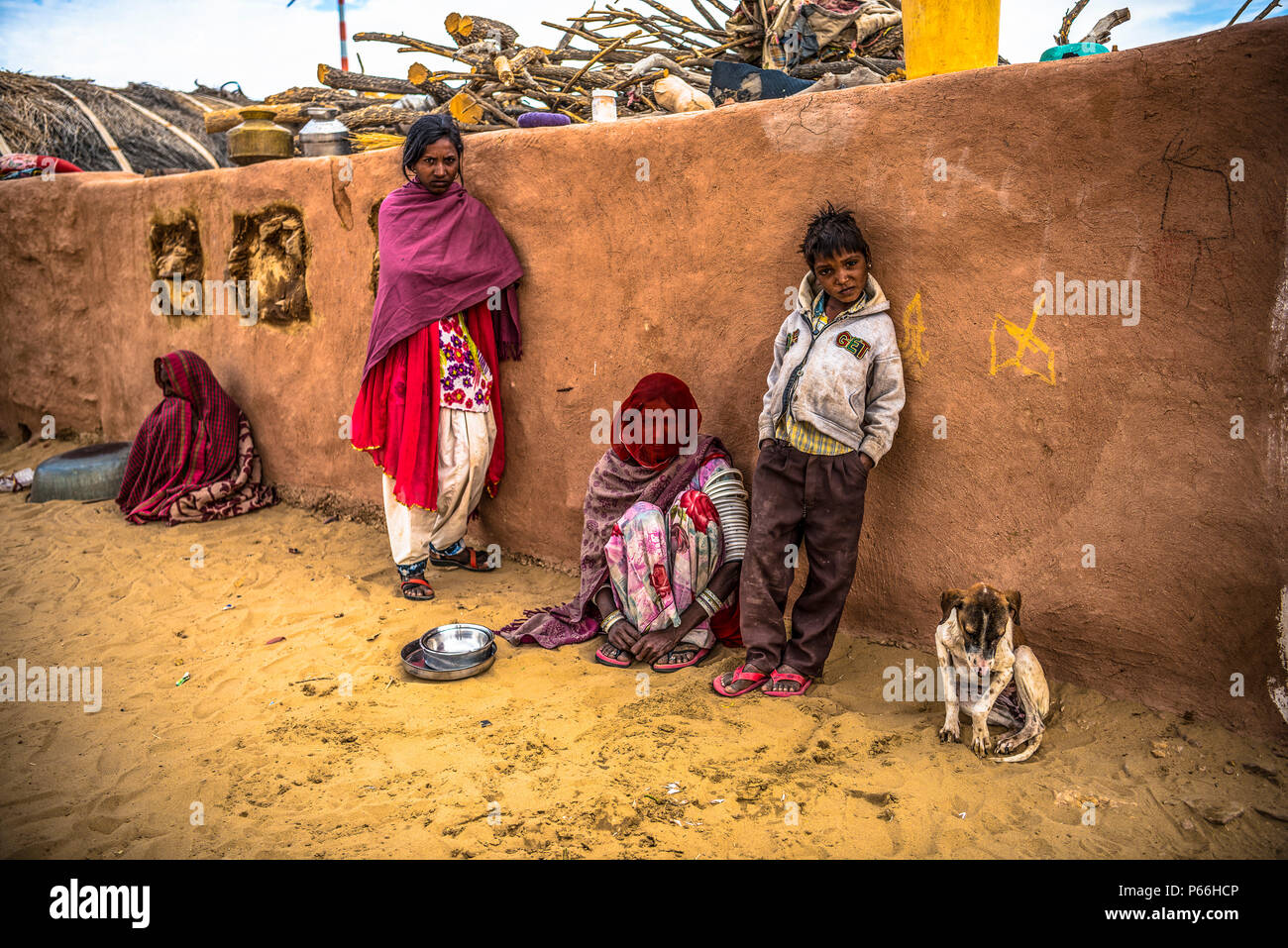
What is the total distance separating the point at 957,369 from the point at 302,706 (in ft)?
8.66

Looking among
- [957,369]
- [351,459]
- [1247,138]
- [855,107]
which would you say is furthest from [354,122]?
[1247,138]

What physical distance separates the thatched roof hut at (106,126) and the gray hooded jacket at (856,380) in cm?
854

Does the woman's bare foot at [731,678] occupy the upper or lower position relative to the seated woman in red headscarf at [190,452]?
lower

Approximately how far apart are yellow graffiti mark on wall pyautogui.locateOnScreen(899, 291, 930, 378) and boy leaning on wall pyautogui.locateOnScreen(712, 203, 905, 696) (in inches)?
4.7

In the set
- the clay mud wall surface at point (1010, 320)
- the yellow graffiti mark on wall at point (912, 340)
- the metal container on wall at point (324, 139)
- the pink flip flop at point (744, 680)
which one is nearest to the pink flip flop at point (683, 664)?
the pink flip flop at point (744, 680)

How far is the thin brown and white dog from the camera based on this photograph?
2.60m

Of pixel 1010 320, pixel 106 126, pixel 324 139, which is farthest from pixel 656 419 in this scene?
pixel 106 126

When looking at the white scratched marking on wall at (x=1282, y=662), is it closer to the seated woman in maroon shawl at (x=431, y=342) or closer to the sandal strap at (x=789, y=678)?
the sandal strap at (x=789, y=678)

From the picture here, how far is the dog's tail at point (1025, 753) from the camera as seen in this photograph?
2.59 m

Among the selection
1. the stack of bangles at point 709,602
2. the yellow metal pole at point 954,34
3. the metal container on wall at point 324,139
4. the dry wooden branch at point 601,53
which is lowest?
the stack of bangles at point 709,602

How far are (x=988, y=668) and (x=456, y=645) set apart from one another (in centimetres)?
204

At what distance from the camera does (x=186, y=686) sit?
3.39 meters

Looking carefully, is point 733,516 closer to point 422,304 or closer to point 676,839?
point 676,839

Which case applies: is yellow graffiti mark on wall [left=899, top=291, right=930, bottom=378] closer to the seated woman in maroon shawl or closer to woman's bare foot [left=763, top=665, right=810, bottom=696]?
woman's bare foot [left=763, top=665, right=810, bottom=696]
